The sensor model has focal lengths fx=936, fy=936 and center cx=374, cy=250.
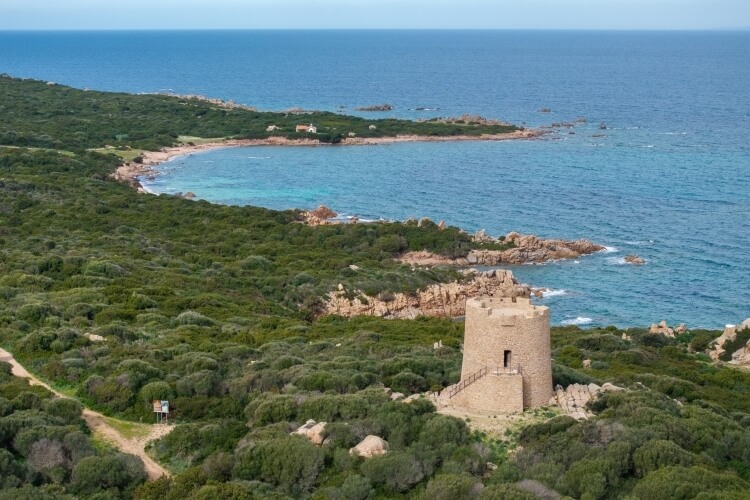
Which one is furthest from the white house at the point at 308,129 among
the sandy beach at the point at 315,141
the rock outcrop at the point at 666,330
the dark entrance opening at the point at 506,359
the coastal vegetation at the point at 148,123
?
the dark entrance opening at the point at 506,359

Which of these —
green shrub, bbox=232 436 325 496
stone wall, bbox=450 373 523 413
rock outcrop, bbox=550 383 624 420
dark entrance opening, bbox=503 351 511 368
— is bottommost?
green shrub, bbox=232 436 325 496

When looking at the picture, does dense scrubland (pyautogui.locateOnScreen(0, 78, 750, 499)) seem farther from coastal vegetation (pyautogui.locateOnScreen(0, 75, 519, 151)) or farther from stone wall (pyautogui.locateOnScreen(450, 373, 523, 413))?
coastal vegetation (pyautogui.locateOnScreen(0, 75, 519, 151))

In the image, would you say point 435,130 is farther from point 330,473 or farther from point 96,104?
point 330,473

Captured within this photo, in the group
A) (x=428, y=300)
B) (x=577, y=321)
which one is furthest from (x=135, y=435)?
(x=577, y=321)

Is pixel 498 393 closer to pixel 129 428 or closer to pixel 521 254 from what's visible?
pixel 129 428

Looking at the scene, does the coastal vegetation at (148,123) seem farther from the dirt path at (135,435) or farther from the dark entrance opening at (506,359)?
the dark entrance opening at (506,359)

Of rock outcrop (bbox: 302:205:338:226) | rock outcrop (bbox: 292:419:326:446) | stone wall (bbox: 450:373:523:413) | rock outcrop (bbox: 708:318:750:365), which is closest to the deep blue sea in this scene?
rock outcrop (bbox: 302:205:338:226)

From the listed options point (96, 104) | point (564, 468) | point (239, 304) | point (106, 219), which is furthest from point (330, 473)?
point (96, 104)
